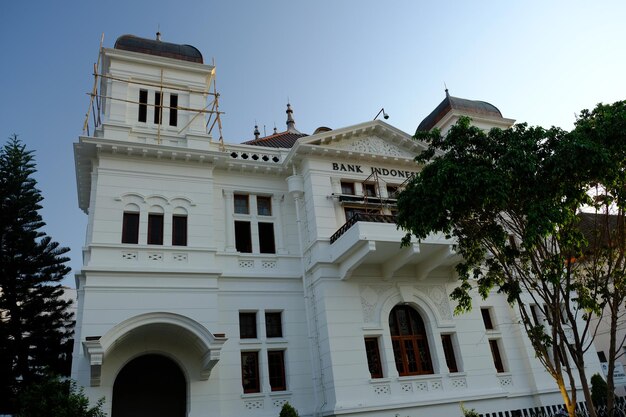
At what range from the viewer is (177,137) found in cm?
1744

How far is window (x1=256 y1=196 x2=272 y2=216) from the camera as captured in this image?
18.1 metres

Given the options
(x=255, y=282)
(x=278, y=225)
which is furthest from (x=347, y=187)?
(x=255, y=282)

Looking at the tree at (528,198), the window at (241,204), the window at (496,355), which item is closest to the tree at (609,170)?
the tree at (528,198)

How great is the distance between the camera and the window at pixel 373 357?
15219 millimetres

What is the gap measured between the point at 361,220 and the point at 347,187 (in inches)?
126

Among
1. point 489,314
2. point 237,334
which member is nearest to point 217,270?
point 237,334

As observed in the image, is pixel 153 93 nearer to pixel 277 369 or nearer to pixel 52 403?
pixel 277 369

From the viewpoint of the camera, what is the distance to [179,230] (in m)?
16.0

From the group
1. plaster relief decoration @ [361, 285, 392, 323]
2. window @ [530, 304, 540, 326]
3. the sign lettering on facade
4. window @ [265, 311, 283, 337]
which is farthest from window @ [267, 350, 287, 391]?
window @ [530, 304, 540, 326]

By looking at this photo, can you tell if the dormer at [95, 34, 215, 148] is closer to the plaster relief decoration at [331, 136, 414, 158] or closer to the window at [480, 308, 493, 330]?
the plaster relief decoration at [331, 136, 414, 158]

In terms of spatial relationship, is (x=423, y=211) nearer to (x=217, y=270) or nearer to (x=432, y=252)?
(x=432, y=252)

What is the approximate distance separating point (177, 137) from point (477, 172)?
11410 millimetres

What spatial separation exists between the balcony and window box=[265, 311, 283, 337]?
268 cm

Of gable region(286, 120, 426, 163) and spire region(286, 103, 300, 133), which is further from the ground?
spire region(286, 103, 300, 133)
